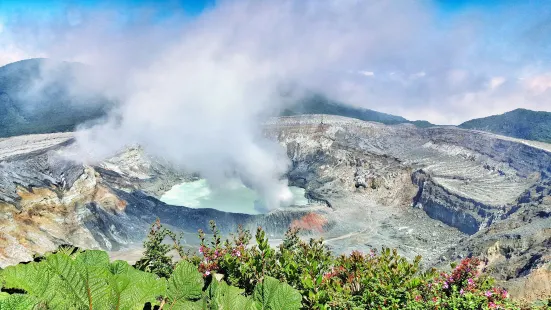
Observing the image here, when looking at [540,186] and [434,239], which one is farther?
[540,186]

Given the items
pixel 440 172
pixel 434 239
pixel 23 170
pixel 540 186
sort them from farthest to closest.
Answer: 1. pixel 440 172
2. pixel 540 186
3. pixel 434 239
4. pixel 23 170

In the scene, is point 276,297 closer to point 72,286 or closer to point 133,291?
point 133,291

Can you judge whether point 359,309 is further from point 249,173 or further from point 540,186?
point 249,173

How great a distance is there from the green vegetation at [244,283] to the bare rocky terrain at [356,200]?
1376cm

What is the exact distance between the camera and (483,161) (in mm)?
53719

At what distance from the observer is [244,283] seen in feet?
18.5

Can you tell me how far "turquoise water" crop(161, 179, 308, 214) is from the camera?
46.1 metres

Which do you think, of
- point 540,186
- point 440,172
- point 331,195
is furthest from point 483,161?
point 331,195

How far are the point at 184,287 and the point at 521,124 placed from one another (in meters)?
101

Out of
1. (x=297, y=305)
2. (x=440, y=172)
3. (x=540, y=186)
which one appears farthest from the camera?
(x=440, y=172)

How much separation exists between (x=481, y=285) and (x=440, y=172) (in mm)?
51225

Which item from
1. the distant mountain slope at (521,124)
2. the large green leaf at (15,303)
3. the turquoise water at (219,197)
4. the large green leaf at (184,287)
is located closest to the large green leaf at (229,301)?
the large green leaf at (184,287)

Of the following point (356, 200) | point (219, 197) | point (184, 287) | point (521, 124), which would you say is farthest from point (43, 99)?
point (184, 287)

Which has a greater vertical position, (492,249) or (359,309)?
(359,309)
